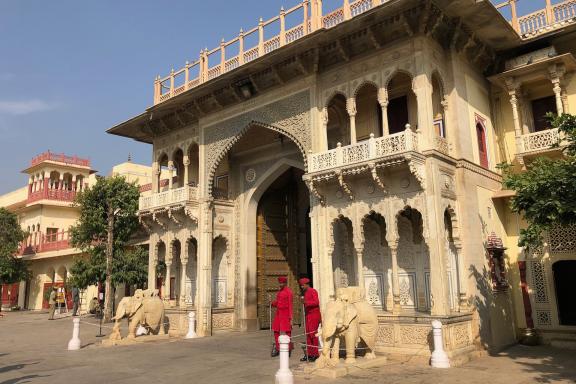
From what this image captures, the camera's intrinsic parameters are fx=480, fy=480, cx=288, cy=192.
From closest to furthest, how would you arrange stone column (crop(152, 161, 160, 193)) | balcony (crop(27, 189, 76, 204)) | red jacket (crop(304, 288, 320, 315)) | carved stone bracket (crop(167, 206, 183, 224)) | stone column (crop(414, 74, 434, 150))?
red jacket (crop(304, 288, 320, 315))
stone column (crop(414, 74, 434, 150))
carved stone bracket (crop(167, 206, 183, 224))
stone column (crop(152, 161, 160, 193))
balcony (crop(27, 189, 76, 204))

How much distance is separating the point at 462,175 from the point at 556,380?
4.92 meters

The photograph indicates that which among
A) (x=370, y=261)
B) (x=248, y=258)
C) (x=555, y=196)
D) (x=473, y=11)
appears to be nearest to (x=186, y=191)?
(x=248, y=258)

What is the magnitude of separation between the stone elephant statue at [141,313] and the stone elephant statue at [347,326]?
672cm

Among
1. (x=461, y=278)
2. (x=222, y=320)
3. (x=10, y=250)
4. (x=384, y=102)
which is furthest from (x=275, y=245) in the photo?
(x=10, y=250)

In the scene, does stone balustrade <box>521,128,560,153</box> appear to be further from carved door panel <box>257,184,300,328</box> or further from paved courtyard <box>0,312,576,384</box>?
carved door panel <box>257,184,300,328</box>

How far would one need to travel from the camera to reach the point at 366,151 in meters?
11.2

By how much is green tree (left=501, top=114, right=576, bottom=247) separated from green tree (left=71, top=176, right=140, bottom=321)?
55.3 ft

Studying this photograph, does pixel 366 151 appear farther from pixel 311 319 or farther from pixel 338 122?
pixel 311 319

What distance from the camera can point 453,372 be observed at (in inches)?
348

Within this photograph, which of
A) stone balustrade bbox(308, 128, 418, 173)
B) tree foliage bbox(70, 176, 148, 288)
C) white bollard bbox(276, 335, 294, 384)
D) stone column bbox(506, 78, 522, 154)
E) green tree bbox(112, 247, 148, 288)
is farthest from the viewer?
tree foliage bbox(70, 176, 148, 288)

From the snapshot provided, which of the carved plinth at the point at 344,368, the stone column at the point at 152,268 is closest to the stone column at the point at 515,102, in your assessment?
the carved plinth at the point at 344,368

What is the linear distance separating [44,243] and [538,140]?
30159mm

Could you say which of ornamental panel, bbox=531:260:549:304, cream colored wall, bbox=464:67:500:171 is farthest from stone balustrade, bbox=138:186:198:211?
ornamental panel, bbox=531:260:549:304

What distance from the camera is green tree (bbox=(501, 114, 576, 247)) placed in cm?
811
